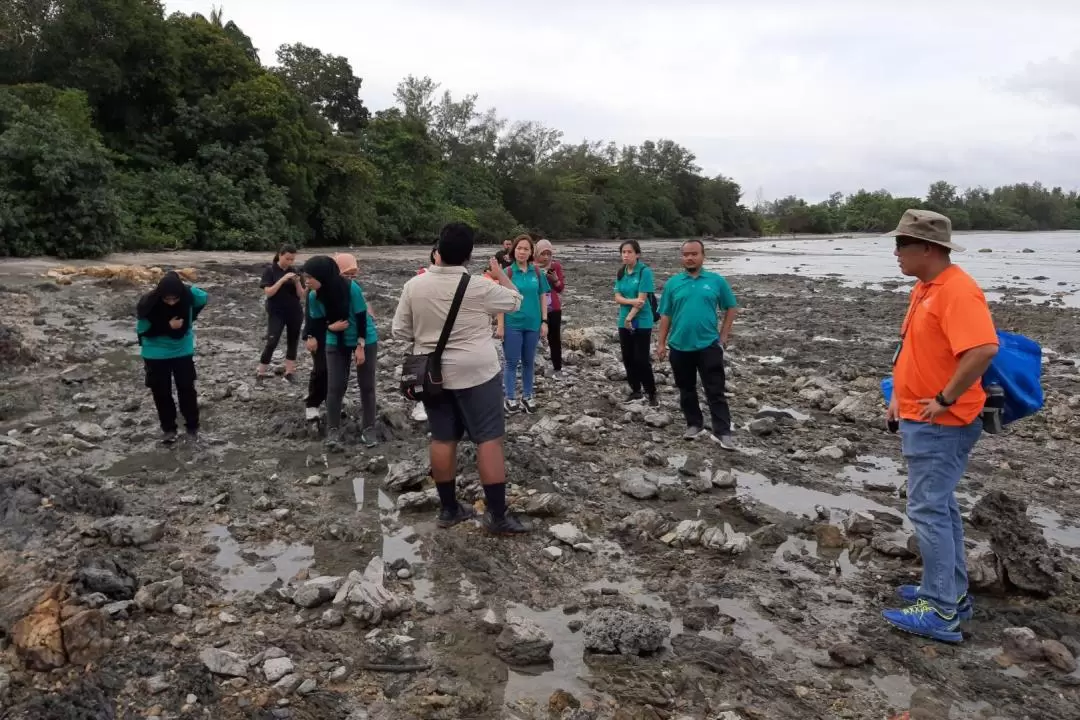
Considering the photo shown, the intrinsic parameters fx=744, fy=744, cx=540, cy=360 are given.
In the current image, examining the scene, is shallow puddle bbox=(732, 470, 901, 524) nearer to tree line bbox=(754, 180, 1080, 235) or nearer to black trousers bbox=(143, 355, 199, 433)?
black trousers bbox=(143, 355, 199, 433)

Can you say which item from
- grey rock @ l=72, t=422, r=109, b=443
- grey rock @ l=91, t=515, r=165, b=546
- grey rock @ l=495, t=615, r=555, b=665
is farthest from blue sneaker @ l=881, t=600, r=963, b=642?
grey rock @ l=72, t=422, r=109, b=443

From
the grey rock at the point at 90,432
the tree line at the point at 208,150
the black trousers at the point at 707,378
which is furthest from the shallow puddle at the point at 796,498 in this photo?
the tree line at the point at 208,150

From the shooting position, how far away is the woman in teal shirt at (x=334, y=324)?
245 inches

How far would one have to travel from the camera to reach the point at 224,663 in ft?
10.4

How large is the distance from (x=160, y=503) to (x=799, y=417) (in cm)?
599

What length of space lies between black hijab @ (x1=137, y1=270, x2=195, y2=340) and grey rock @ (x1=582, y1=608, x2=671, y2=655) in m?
4.35

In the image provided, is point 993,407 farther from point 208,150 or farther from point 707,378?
point 208,150

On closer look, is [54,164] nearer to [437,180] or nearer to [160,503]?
[160,503]

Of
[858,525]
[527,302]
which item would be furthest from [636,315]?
[858,525]

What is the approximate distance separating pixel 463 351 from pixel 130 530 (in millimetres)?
2254

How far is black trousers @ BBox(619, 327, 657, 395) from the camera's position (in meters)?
7.99

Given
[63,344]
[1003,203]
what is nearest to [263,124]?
[63,344]

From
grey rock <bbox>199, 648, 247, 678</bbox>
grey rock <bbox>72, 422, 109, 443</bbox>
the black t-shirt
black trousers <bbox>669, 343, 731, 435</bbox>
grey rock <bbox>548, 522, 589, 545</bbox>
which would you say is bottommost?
grey rock <bbox>548, 522, 589, 545</bbox>

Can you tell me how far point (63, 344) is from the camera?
405 inches
